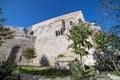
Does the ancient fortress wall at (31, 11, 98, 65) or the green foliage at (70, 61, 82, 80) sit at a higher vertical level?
the ancient fortress wall at (31, 11, 98, 65)

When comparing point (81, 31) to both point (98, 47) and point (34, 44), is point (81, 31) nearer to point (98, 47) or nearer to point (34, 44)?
point (98, 47)

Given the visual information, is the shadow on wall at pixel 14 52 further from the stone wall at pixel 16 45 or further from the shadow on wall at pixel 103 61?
the shadow on wall at pixel 103 61

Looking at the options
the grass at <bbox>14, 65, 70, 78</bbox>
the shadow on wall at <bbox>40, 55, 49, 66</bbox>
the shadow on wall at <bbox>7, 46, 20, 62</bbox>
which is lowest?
the grass at <bbox>14, 65, 70, 78</bbox>

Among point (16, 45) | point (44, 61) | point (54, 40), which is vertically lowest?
point (44, 61)

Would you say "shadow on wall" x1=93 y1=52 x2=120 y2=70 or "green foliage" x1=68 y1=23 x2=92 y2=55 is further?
"shadow on wall" x1=93 y1=52 x2=120 y2=70

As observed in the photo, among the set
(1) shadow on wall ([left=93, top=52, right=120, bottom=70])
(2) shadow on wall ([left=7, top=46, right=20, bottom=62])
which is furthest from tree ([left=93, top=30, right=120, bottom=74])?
(2) shadow on wall ([left=7, top=46, right=20, bottom=62])

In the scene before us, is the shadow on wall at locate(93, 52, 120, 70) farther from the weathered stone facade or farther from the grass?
the grass

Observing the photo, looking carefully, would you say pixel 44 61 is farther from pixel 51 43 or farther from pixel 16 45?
pixel 16 45

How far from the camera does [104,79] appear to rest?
550 inches

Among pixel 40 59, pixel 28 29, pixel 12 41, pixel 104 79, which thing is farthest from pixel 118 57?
pixel 28 29

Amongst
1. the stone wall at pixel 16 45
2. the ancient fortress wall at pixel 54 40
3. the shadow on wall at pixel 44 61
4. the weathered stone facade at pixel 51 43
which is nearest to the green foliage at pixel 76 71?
the weathered stone facade at pixel 51 43

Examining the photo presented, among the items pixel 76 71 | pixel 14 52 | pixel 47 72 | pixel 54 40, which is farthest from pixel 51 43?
pixel 76 71

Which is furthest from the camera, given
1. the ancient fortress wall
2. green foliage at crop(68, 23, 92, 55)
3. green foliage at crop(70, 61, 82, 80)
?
the ancient fortress wall

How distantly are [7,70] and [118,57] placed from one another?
68.5 ft
